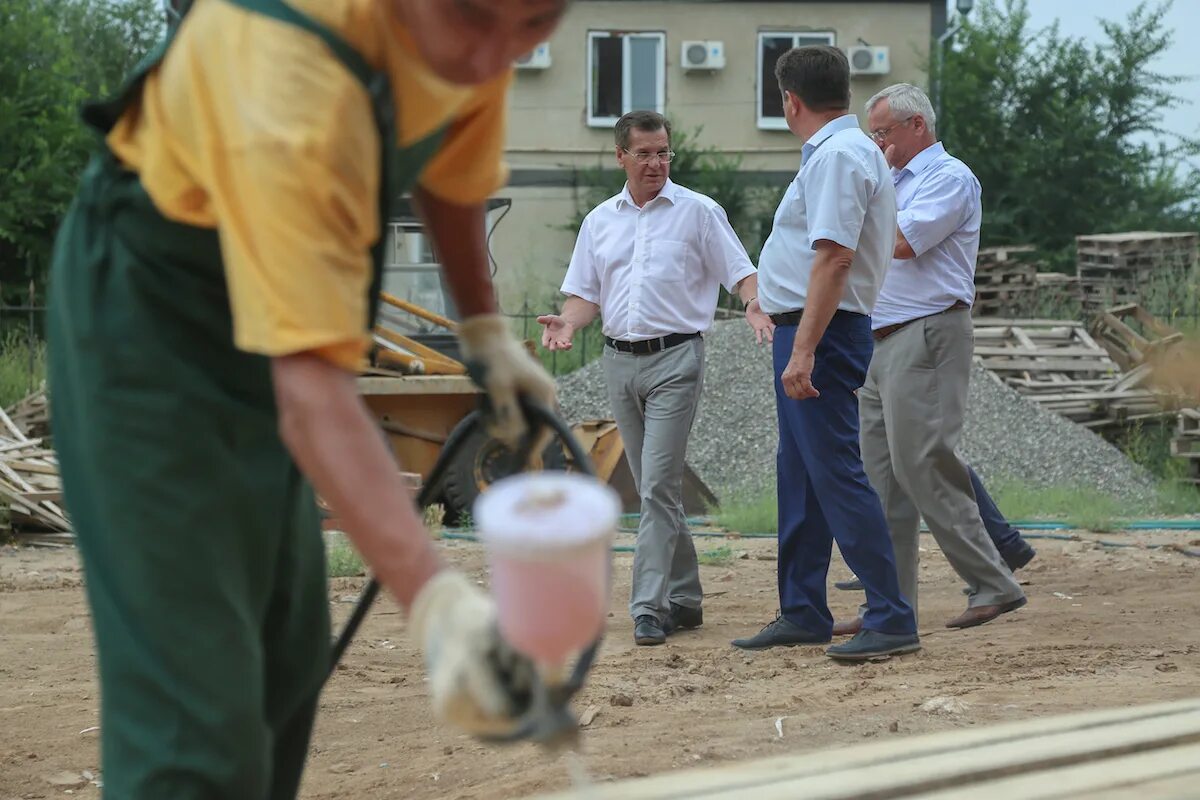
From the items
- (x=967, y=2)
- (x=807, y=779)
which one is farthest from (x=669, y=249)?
(x=967, y=2)

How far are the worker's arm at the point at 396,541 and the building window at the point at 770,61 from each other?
24343 millimetres

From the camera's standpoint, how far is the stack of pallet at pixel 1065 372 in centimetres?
1396

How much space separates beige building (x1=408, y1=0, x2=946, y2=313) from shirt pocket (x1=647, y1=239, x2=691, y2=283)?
57.7 feet

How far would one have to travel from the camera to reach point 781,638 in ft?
20.4

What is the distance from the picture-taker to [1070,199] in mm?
25672

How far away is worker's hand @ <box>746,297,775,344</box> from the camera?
6726 mm

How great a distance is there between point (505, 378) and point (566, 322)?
4.45m

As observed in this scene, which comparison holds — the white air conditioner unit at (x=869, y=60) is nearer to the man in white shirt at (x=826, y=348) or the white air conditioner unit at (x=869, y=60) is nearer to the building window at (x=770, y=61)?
the building window at (x=770, y=61)

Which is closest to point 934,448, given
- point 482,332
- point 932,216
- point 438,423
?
point 932,216

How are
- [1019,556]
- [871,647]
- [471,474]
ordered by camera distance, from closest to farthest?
[871,647] → [1019,556] → [471,474]

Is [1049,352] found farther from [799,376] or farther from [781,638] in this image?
[799,376]

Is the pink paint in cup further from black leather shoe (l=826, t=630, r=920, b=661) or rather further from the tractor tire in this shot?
the tractor tire

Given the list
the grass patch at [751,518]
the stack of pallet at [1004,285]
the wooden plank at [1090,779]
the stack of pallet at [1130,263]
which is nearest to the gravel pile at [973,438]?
the grass patch at [751,518]

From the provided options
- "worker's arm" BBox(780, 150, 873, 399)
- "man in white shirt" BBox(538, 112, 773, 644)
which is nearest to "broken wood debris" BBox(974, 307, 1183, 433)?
"man in white shirt" BBox(538, 112, 773, 644)
